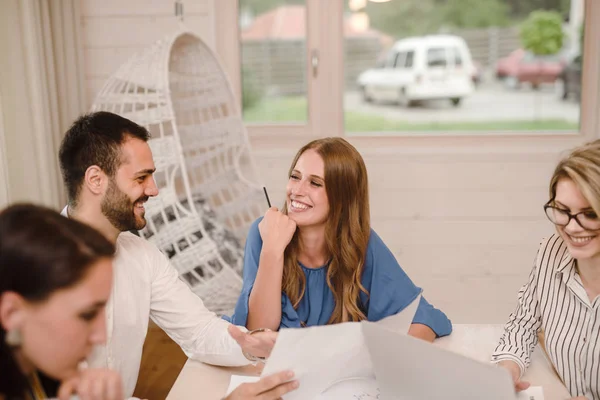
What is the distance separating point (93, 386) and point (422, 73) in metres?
2.77

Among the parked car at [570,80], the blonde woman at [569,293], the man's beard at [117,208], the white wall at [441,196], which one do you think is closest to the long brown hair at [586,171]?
the blonde woman at [569,293]

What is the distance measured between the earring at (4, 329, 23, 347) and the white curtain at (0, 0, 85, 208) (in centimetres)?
180

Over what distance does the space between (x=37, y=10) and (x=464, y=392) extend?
7.55 ft

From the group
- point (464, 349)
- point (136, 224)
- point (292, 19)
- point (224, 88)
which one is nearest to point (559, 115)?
point (292, 19)

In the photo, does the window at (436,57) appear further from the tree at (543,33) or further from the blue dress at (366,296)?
the blue dress at (366,296)

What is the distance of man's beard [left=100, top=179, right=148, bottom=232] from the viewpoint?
1.60 m

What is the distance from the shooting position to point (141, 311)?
62.9 inches

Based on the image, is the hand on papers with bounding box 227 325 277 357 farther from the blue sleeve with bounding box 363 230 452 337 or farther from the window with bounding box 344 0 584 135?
the window with bounding box 344 0 584 135

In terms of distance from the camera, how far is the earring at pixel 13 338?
84cm

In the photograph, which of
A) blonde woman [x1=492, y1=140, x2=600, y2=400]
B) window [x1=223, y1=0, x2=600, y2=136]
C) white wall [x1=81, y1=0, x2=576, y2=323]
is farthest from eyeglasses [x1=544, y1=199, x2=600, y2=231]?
window [x1=223, y1=0, x2=600, y2=136]

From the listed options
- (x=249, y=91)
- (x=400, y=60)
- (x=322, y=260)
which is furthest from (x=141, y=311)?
(x=400, y=60)

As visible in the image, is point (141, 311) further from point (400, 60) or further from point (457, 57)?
point (457, 57)

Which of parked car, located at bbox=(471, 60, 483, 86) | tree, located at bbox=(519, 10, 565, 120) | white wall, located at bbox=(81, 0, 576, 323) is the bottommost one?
white wall, located at bbox=(81, 0, 576, 323)

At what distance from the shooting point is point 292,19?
10.8ft
